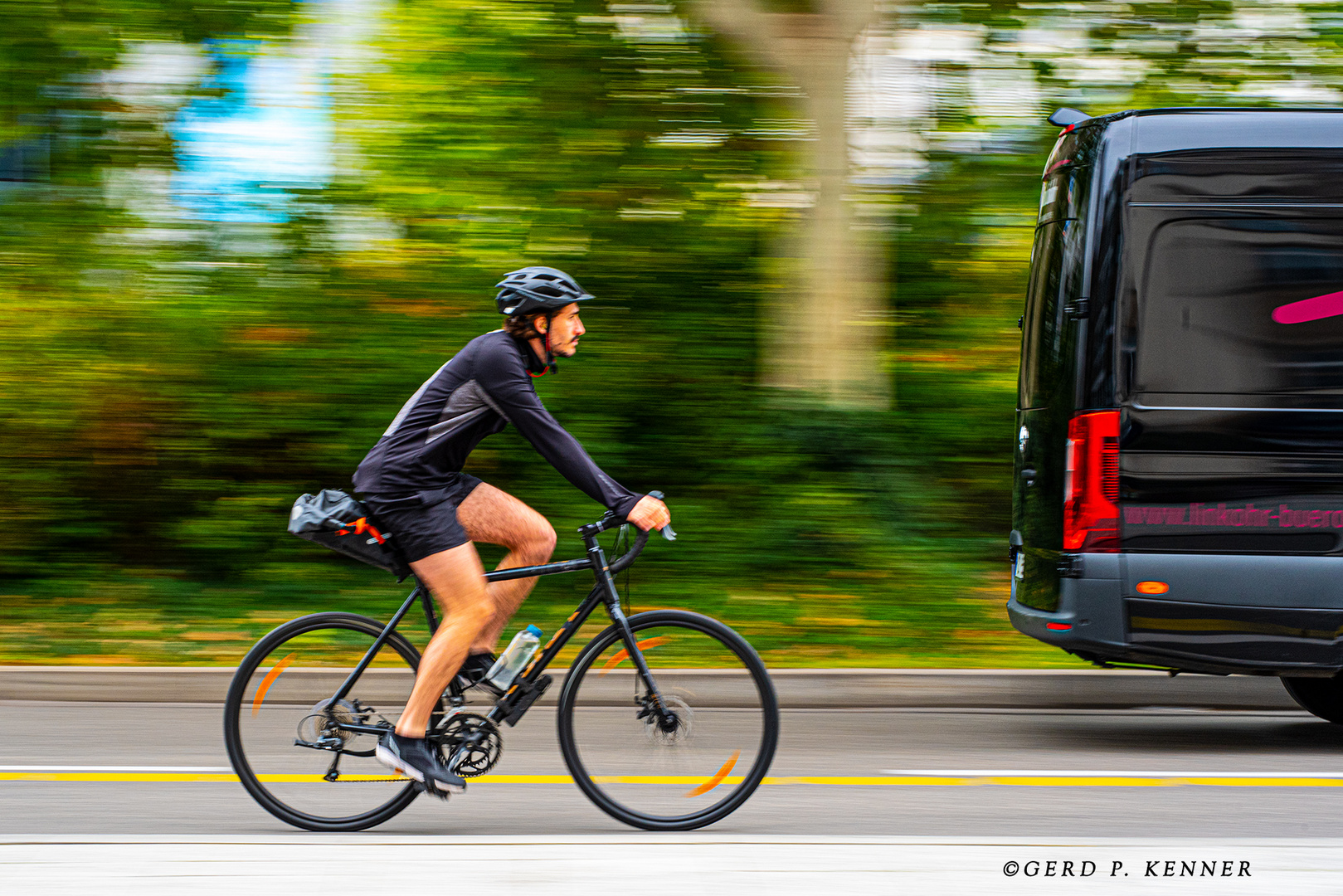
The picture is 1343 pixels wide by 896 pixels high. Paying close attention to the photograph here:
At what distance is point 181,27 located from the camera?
9844mm

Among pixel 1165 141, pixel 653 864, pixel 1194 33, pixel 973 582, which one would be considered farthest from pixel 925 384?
pixel 653 864

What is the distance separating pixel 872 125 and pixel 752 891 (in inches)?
304

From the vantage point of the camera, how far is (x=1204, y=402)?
5.66 meters

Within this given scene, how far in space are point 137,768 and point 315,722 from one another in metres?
1.57

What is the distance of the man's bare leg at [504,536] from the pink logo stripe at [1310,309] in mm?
3451

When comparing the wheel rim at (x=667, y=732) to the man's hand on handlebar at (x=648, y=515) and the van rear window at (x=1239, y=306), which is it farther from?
the van rear window at (x=1239, y=306)

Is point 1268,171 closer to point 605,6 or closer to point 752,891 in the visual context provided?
point 752,891

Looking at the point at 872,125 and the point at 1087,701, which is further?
the point at 872,125

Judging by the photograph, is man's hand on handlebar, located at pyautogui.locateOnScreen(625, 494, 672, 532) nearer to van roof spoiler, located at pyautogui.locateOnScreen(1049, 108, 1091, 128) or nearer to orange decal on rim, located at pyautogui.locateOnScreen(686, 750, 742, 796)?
orange decal on rim, located at pyautogui.locateOnScreen(686, 750, 742, 796)

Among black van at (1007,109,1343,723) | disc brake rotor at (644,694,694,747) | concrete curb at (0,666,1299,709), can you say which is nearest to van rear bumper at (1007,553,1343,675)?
black van at (1007,109,1343,723)

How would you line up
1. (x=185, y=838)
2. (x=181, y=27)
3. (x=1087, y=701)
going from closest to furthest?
(x=185, y=838), (x=1087, y=701), (x=181, y=27)

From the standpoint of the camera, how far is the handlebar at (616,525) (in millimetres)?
4184

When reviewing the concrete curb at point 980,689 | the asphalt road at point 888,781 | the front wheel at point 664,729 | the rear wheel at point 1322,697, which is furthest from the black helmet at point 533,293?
the rear wheel at point 1322,697

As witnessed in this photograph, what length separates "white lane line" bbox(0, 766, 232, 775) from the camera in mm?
5453
